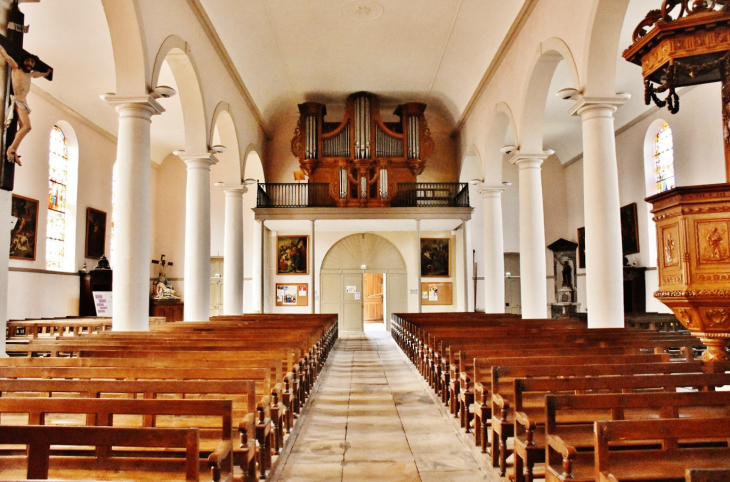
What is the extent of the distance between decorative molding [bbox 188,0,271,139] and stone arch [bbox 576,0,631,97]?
6.35 metres

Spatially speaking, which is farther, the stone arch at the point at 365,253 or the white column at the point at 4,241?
the stone arch at the point at 365,253

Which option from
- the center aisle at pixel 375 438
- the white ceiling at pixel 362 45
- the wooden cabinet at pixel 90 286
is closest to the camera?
A: the center aisle at pixel 375 438

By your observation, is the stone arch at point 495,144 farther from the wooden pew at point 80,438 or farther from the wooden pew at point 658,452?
the wooden pew at point 80,438

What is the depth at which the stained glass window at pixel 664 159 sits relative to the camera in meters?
13.2

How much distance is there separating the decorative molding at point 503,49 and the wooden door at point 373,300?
11275 mm

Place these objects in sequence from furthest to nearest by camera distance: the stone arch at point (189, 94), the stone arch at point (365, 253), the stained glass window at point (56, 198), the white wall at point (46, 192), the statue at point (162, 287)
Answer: the stone arch at point (365, 253), the statue at point (162, 287), the stained glass window at point (56, 198), the white wall at point (46, 192), the stone arch at point (189, 94)

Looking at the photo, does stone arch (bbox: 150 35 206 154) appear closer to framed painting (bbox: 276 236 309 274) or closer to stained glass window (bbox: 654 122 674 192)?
framed painting (bbox: 276 236 309 274)

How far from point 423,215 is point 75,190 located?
9.23m

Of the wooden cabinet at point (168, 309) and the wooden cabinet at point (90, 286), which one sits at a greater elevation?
the wooden cabinet at point (90, 286)

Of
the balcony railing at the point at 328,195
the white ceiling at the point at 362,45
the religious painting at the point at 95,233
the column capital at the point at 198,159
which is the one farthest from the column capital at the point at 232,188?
the religious painting at the point at 95,233

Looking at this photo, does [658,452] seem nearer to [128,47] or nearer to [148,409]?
[148,409]

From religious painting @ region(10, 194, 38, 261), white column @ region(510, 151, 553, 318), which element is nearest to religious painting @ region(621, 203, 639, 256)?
white column @ region(510, 151, 553, 318)

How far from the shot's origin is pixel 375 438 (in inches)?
192

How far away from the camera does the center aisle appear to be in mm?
3963
